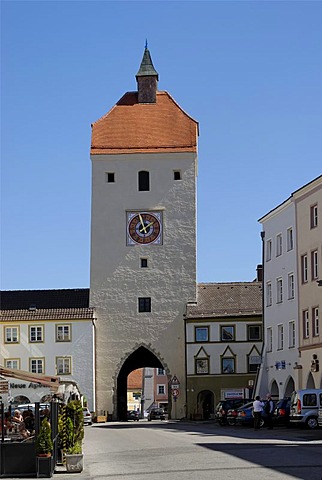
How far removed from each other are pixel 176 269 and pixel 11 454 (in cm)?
5321

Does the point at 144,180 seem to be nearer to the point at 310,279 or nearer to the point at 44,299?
the point at 44,299

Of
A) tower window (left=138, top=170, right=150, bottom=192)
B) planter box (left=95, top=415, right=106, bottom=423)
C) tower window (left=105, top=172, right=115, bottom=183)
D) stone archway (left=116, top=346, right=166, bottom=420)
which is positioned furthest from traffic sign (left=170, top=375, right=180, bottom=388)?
tower window (left=105, top=172, right=115, bottom=183)

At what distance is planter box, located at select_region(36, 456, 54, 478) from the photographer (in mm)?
21281

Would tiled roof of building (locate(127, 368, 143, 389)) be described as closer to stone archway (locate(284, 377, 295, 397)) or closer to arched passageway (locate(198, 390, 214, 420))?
arched passageway (locate(198, 390, 214, 420))

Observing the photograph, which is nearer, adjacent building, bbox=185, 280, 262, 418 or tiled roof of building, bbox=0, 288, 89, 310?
adjacent building, bbox=185, 280, 262, 418

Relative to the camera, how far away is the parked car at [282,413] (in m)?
45.0

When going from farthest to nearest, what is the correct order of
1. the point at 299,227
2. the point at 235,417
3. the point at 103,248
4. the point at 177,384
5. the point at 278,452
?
the point at 103,248, the point at 177,384, the point at 299,227, the point at 235,417, the point at 278,452

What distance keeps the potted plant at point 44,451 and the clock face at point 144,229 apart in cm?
5409

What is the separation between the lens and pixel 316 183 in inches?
2007

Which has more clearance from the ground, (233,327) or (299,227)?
(299,227)

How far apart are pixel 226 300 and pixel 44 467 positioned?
5379 cm

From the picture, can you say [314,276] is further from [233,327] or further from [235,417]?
[233,327]

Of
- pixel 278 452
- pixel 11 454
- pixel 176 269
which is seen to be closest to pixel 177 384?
pixel 176 269

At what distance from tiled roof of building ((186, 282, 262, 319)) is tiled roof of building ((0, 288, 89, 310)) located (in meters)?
8.24
